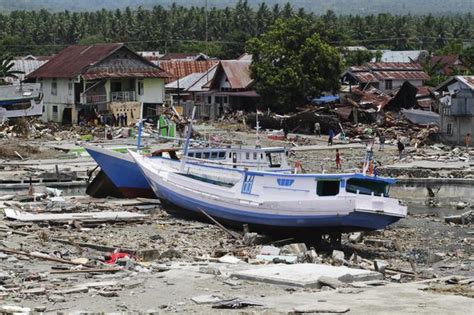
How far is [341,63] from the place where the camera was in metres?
68.8

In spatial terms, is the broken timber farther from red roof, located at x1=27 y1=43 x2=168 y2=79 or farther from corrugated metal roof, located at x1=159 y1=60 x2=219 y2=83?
corrugated metal roof, located at x1=159 y1=60 x2=219 y2=83

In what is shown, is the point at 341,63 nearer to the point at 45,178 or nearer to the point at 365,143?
the point at 365,143

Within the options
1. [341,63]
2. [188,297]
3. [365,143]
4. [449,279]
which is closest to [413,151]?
[365,143]

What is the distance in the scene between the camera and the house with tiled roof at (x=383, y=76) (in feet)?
250

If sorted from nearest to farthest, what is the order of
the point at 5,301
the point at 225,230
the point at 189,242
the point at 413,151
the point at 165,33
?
the point at 5,301 < the point at 189,242 < the point at 225,230 < the point at 413,151 < the point at 165,33

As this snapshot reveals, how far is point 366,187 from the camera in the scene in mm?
28891

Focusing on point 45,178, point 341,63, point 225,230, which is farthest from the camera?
point 341,63

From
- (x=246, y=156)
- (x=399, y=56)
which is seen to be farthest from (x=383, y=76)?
(x=246, y=156)

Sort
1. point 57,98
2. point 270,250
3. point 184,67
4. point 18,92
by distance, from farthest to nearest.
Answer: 1. point 184,67
2. point 57,98
3. point 18,92
4. point 270,250

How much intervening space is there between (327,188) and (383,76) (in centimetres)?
4943

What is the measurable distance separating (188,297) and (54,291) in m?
2.30

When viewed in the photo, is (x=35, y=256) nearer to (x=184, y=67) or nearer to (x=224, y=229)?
(x=224, y=229)

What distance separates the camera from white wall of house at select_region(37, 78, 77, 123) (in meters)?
70.1

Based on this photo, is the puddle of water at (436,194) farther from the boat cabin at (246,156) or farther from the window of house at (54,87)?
the window of house at (54,87)
